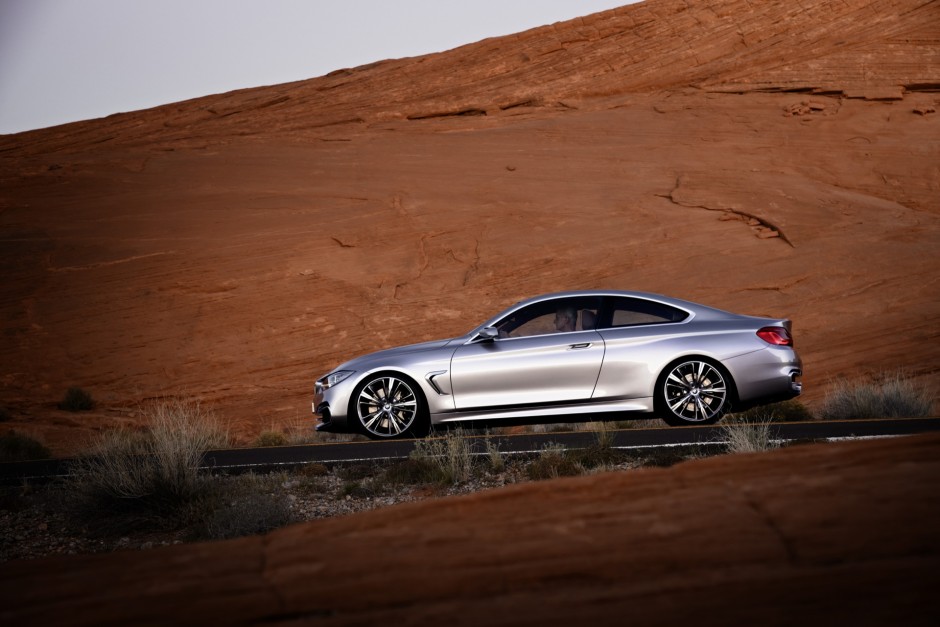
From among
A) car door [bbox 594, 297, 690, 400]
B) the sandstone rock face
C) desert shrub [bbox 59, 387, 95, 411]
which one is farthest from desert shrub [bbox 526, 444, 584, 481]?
desert shrub [bbox 59, 387, 95, 411]

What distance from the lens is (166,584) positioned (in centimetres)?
161

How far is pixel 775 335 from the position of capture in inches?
441

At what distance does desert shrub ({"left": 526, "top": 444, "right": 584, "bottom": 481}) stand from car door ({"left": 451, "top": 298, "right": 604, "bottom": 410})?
1376 millimetres

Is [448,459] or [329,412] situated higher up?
[329,412]

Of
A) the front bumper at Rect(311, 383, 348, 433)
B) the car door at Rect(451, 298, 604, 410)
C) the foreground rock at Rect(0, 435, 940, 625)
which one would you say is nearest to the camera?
the foreground rock at Rect(0, 435, 940, 625)

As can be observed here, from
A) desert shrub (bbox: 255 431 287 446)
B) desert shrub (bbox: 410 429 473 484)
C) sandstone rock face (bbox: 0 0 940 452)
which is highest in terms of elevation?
sandstone rock face (bbox: 0 0 940 452)

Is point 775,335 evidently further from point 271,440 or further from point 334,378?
point 271,440

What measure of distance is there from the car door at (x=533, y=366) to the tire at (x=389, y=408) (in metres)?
0.59

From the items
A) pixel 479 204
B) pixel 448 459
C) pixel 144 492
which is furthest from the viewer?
pixel 479 204

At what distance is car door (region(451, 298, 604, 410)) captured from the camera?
10977mm

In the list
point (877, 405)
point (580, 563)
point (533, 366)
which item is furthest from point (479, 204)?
point (580, 563)

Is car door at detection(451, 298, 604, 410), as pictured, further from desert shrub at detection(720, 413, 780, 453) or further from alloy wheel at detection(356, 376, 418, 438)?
desert shrub at detection(720, 413, 780, 453)

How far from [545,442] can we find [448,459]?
1.81 m

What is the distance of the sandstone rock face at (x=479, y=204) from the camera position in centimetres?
2402
